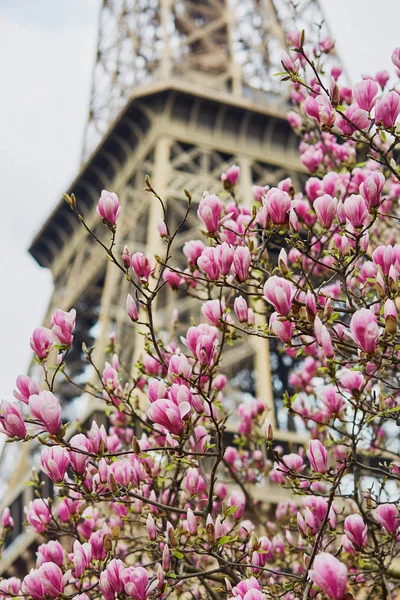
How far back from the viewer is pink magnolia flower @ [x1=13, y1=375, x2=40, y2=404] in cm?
273

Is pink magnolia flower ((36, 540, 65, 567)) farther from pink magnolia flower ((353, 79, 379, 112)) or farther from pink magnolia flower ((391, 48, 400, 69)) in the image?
pink magnolia flower ((391, 48, 400, 69))

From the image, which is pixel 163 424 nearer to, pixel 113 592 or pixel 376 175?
pixel 113 592

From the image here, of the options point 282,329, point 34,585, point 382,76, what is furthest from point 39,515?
point 382,76

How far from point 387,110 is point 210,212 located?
34.1 inches

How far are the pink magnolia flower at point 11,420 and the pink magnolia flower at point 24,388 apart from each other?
4.4 inches

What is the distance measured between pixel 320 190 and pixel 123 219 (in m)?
12.9

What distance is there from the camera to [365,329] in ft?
7.97

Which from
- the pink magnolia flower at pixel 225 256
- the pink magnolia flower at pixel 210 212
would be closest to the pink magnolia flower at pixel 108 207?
the pink magnolia flower at pixel 210 212

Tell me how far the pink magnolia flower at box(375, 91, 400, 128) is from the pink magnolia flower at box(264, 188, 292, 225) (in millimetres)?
508

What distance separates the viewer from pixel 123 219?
54.1ft

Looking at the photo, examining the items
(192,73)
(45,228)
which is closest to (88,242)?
(45,228)

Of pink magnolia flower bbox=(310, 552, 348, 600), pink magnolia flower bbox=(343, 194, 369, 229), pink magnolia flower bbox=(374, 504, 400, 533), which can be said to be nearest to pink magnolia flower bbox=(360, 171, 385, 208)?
pink magnolia flower bbox=(343, 194, 369, 229)

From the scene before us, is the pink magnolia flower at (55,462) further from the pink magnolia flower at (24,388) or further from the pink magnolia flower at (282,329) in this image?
the pink magnolia flower at (282,329)

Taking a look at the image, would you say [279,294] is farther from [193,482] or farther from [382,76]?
[382,76]
